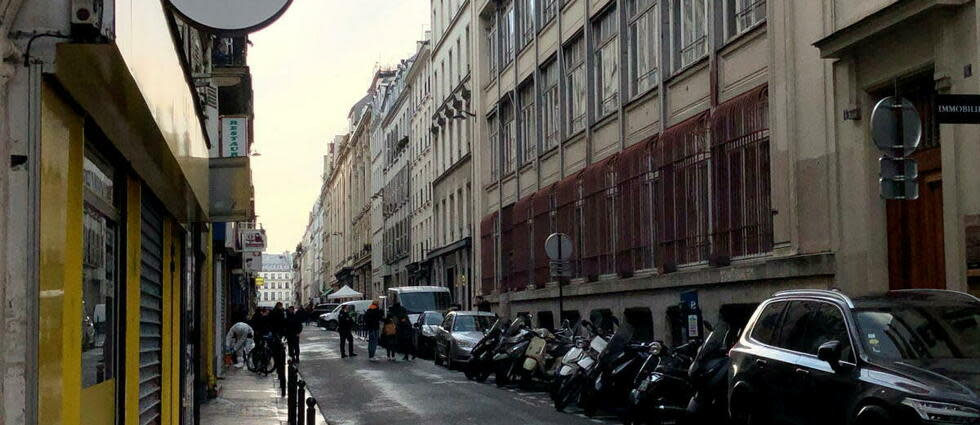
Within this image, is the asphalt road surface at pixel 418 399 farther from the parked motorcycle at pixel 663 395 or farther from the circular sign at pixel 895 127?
the circular sign at pixel 895 127

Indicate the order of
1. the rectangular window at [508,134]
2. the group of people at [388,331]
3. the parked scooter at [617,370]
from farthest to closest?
the rectangular window at [508,134]
the group of people at [388,331]
the parked scooter at [617,370]

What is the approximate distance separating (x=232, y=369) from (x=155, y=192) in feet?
79.7

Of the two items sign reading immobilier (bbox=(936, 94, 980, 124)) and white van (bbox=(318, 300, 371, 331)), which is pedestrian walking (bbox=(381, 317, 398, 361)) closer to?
sign reading immobilier (bbox=(936, 94, 980, 124))

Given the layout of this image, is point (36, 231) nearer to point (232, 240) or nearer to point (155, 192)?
point (155, 192)

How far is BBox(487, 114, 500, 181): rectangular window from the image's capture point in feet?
145

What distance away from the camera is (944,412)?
8148 millimetres

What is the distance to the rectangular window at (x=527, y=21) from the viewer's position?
38.5m

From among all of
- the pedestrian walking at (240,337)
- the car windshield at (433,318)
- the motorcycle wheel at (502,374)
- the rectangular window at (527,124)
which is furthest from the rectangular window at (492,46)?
the motorcycle wheel at (502,374)

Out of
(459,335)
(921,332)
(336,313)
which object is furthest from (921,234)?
(336,313)

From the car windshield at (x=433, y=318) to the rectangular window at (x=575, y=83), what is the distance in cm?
750

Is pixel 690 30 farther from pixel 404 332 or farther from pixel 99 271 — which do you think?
pixel 99 271

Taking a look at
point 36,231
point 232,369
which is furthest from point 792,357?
point 232,369

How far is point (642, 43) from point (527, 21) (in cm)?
1198

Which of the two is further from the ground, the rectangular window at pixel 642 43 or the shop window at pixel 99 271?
the rectangular window at pixel 642 43
